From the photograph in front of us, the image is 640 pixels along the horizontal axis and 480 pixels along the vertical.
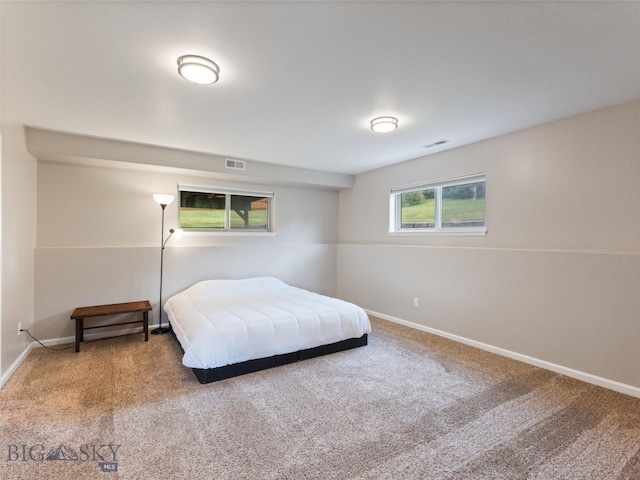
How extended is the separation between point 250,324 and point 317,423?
1120 millimetres

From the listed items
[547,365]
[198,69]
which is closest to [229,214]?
[198,69]

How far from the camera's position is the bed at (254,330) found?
2.66 metres

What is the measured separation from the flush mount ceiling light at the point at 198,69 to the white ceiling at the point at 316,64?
6 cm

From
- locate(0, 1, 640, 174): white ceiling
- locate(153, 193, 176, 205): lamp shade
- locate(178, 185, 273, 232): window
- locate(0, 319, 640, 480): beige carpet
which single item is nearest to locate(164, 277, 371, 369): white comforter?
locate(0, 319, 640, 480): beige carpet

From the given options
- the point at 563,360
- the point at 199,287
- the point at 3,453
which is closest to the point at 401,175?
the point at 563,360

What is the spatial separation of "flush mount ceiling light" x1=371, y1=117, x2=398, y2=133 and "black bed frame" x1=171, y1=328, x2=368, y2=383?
2258mm

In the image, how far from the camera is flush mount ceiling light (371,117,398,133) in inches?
115

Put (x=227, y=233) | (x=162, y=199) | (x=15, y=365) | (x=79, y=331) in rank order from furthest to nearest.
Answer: (x=227, y=233) < (x=162, y=199) < (x=79, y=331) < (x=15, y=365)

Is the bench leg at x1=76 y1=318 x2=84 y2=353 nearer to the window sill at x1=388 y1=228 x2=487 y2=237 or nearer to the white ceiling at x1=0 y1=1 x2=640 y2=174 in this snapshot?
the white ceiling at x1=0 y1=1 x2=640 y2=174

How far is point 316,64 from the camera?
6.59 feet

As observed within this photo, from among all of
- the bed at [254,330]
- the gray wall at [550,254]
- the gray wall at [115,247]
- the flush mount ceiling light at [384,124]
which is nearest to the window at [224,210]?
the gray wall at [115,247]

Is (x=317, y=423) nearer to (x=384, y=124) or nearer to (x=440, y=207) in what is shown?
(x=384, y=124)

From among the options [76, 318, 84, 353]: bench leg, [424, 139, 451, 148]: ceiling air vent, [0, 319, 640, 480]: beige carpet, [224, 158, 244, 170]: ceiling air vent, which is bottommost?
[0, 319, 640, 480]: beige carpet

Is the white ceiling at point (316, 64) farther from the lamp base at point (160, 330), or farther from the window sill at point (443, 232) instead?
the lamp base at point (160, 330)
